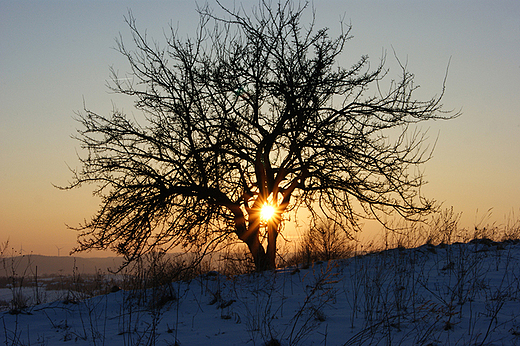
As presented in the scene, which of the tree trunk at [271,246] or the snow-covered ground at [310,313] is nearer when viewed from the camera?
the snow-covered ground at [310,313]

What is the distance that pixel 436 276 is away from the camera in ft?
22.4

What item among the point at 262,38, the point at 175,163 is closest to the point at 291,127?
the point at 262,38

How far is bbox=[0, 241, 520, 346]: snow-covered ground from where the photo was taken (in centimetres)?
428

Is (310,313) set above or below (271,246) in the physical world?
below

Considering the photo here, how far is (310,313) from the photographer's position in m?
5.08

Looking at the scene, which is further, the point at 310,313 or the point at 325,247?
the point at 325,247

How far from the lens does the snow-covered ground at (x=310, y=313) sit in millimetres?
4277

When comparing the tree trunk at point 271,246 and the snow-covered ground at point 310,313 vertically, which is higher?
the tree trunk at point 271,246

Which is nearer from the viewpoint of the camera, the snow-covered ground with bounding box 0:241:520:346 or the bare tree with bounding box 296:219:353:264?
the snow-covered ground with bounding box 0:241:520:346

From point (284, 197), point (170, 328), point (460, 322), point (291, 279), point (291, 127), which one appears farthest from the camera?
point (284, 197)

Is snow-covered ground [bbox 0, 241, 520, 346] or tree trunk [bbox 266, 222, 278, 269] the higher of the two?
tree trunk [bbox 266, 222, 278, 269]

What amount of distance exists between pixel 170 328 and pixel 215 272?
295 cm

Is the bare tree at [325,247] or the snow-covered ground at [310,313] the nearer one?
the snow-covered ground at [310,313]

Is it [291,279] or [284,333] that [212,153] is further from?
[284,333]
